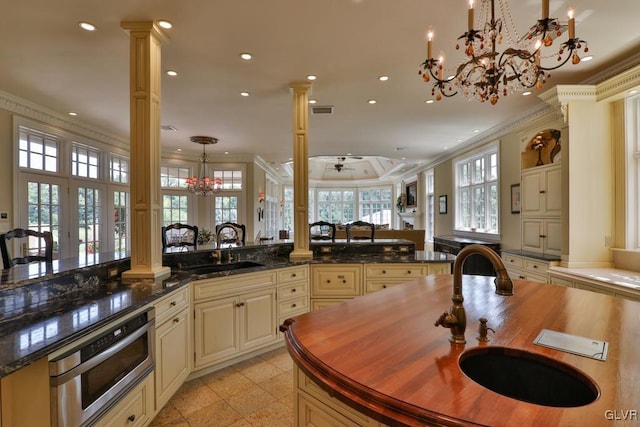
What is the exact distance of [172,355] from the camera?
2209 millimetres

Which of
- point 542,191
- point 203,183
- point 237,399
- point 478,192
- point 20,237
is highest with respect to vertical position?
point 203,183

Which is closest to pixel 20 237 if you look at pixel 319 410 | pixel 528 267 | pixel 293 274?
pixel 293 274

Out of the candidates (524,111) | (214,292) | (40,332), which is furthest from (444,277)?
(524,111)

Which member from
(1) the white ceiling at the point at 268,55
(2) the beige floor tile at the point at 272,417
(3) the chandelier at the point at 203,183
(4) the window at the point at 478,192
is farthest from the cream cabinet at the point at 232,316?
(4) the window at the point at 478,192

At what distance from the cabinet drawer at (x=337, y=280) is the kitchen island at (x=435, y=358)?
1736 millimetres

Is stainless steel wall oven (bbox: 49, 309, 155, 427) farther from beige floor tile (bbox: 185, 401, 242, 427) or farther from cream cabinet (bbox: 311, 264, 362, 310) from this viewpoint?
cream cabinet (bbox: 311, 264, 362, 310)

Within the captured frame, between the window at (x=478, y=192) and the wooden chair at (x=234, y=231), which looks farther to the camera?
the window at (x=478, y=192)

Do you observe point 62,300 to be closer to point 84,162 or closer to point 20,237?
point 20,237

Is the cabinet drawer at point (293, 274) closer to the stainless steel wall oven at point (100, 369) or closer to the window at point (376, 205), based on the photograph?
the stainless steel wall oven at point (100, 369)

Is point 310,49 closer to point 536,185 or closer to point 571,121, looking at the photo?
point 571,121

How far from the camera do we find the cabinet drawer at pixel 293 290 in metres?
3.14

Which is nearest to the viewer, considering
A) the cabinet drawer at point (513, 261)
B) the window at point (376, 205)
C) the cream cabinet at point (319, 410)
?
the cream cabinet at point (319, 410)

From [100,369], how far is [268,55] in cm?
290

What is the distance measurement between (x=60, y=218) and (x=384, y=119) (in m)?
5.59
